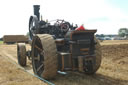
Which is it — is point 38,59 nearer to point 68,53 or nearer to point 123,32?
point 68,53

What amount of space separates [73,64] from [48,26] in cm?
238

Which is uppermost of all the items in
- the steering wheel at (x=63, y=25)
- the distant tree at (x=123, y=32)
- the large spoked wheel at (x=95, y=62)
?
the steering wheel at (x=63, y=25)

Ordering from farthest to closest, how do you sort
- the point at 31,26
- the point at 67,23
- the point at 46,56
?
the point at 31,26 < the point at 67,23 < the point at 46,56

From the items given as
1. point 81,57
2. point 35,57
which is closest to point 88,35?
point 81,57

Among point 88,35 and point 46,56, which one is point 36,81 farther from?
point 88,35

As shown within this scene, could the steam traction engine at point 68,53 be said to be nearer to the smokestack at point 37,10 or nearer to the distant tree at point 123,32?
the smokestack at point 37,10

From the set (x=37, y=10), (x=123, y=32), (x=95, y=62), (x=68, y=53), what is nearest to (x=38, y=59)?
(x=68, y=53)

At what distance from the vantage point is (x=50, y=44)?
16.6 feet

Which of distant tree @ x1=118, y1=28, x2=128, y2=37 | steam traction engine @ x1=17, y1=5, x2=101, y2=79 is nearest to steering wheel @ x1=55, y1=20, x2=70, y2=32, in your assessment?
steam traction engine @ x1=17, y1=5, x2=101, y2=79

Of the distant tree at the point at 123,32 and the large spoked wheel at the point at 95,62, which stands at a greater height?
the large spoked wheel at the point at 95,62

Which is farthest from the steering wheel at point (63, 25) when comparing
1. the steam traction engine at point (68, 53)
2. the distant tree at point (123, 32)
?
the distant tree at point (123, 32)

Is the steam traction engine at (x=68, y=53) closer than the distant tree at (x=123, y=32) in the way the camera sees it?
Yes

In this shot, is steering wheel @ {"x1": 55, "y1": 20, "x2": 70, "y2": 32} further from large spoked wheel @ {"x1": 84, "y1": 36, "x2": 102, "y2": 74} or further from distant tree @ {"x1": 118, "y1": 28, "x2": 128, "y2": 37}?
distant tree @ {"x1": 118, "y1": 28, "x2": 128, "y2": 37}

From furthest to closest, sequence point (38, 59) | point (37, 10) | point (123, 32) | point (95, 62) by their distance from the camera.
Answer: point (123, 32), point (37, 10), point (38, 59), point (95, 62)
